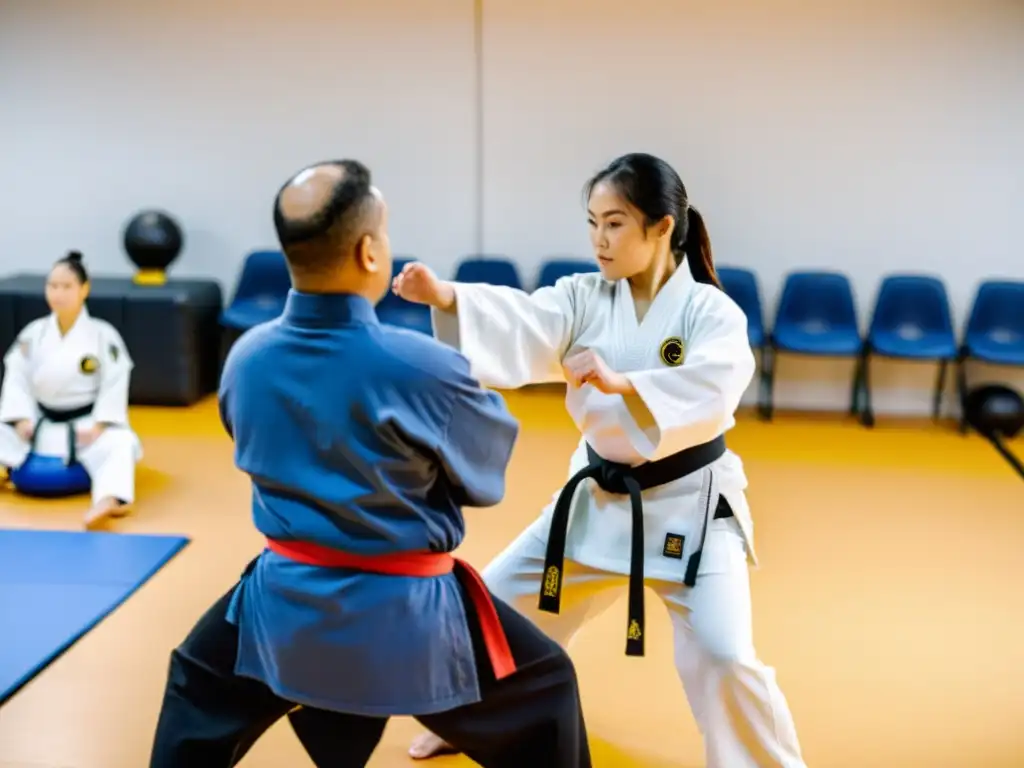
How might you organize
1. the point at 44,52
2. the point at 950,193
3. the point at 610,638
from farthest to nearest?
1. the point at 44,52
2. the point at 950,193
3. the point at 610,638

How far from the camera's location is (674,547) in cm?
239

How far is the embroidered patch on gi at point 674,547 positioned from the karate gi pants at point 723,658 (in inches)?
2.4

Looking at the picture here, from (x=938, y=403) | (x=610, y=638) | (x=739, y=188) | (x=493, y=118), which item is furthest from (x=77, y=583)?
(x=938, y=403)

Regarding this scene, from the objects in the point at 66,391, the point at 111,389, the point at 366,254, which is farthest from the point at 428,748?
the point at 66,391

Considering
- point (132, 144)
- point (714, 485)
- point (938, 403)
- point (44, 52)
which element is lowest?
point (938, 403)

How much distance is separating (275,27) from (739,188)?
3.10 metres

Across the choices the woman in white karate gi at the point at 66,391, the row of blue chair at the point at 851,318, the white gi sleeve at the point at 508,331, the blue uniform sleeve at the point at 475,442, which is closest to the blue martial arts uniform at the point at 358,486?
the blue uniform sleeve at the point at 475,442

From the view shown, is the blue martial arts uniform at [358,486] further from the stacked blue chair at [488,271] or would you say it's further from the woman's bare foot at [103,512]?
the stacked blue chair at [488,271]

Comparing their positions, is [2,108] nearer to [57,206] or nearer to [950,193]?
[57,206]

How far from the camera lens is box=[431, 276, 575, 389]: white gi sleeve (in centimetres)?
228

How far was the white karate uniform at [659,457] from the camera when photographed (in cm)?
225

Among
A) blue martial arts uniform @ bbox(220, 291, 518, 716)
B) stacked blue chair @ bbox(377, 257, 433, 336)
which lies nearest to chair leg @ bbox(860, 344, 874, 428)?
stacked blue chair @ bbox(377, 257, 433, 336)

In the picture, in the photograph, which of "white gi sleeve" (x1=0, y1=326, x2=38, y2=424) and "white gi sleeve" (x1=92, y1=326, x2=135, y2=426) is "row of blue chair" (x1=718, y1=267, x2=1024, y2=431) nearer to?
"white gi sleeve" (x1=92, y1=326, x2=135, y2=426)

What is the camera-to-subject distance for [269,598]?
1.79 metres
